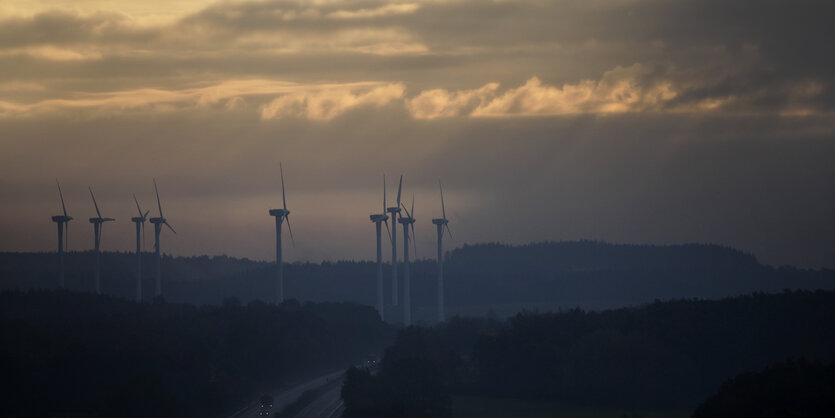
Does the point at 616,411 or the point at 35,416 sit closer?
the point at 35,416

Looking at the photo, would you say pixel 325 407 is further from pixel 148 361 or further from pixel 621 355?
pixel 621 355

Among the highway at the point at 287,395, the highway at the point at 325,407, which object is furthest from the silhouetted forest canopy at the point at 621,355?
the highway at the point at 287,395

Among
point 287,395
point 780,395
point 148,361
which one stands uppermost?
point 780,395

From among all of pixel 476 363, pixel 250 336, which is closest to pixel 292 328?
pixel 250 336

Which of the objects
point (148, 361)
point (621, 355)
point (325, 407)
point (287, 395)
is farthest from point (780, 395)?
point (148, 361)

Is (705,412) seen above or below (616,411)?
above

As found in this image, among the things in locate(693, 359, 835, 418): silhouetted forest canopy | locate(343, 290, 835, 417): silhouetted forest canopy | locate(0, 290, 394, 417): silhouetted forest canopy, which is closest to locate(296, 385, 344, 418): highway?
locate(343, 290, 835, 417): silhouetted forest canopy

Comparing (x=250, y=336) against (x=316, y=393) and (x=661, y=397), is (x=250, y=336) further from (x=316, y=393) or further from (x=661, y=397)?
(x=661, y=397)
